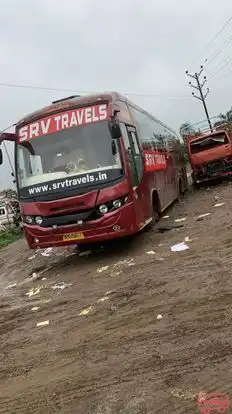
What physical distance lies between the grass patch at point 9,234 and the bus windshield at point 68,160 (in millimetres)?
8646

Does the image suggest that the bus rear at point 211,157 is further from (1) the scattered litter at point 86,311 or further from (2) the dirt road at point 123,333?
(1) the scattered litter at point 86,311

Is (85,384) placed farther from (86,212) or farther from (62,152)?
(62,152)

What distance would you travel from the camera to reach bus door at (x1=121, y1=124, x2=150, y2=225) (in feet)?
31.1

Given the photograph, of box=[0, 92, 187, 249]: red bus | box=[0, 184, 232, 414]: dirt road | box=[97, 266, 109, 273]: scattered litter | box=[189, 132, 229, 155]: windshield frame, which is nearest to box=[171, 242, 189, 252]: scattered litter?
box=[0, 184, 232, 414]: dirt road

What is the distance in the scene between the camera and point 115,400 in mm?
3949

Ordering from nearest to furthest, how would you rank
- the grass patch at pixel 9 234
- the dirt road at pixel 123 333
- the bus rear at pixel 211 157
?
the dirt road at pixel 123 333 → the grass patch at pixel 9 234 → the bus rear at pixel 211 157

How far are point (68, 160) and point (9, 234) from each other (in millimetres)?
10919

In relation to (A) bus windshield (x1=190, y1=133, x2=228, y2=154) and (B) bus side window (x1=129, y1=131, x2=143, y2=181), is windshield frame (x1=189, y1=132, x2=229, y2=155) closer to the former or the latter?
(A) bus windshield (x1=190, y1=133, x2=228, y2=154)

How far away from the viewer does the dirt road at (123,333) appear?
4047mm

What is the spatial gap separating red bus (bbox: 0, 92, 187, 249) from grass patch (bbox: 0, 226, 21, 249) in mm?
8670

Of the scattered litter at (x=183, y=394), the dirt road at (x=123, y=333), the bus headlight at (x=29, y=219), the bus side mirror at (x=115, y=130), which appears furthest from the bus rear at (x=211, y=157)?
the scattered litter at (x=183, y=394)

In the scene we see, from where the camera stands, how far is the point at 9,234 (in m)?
19.6

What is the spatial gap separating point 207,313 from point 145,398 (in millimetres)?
1738

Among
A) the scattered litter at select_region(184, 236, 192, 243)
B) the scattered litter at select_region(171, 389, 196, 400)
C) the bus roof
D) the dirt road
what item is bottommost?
the scattered litter at select_region(171, 389, 196, 400)
